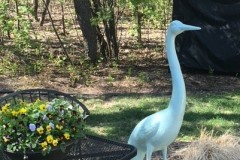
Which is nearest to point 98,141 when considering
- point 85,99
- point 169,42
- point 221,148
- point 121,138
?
point 169,42

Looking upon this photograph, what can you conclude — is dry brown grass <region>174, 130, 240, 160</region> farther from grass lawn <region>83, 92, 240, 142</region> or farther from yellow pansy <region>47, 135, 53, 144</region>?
yellow pansy <region>47, 135, 53, 144</region>

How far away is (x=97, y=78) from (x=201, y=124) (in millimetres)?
2636

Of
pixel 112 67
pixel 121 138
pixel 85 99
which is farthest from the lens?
pixel 112 67

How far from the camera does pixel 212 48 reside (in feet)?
27.2

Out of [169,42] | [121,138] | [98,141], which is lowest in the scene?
[121,138]

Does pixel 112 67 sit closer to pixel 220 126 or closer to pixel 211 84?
pixel 211 84

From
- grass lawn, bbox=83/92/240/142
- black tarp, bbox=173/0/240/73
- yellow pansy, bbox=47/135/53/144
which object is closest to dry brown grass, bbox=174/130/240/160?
grass lawn, bbox=83/92/240/142

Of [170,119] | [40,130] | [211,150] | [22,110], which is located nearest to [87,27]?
[211,150]

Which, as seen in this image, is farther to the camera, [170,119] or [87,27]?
[87,27]

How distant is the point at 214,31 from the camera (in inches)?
323

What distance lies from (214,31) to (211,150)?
3.80 meters

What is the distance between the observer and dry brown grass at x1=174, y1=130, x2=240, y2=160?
4676 mm

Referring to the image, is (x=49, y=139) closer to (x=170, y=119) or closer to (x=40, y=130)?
(x=40, y=130)

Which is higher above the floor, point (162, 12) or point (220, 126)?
point (162, 12)
